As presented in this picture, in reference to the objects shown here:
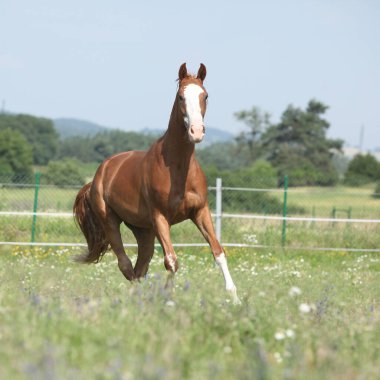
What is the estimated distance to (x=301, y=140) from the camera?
238 ft

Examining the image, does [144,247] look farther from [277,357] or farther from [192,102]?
[277,357]

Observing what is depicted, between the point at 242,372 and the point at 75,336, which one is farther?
the point at 75,336

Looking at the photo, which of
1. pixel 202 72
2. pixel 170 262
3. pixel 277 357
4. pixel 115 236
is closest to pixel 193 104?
pixel 202 72

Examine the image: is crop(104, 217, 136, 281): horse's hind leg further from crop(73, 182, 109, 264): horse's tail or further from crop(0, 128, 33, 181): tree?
crop(0, 128, 33, 181): tree

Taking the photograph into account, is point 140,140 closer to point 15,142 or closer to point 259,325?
point 15,142

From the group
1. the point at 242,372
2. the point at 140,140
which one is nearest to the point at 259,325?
the point at 242,372

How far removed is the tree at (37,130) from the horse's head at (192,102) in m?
93.0

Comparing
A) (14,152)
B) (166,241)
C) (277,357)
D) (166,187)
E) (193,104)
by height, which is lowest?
(277,357)

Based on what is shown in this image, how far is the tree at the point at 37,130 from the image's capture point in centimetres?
10056

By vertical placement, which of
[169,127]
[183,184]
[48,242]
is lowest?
[48,242]

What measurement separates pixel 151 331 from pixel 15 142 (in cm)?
6686

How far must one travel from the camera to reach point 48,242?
1536 cm

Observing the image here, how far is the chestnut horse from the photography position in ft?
22.8

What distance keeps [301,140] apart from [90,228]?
64.7m
